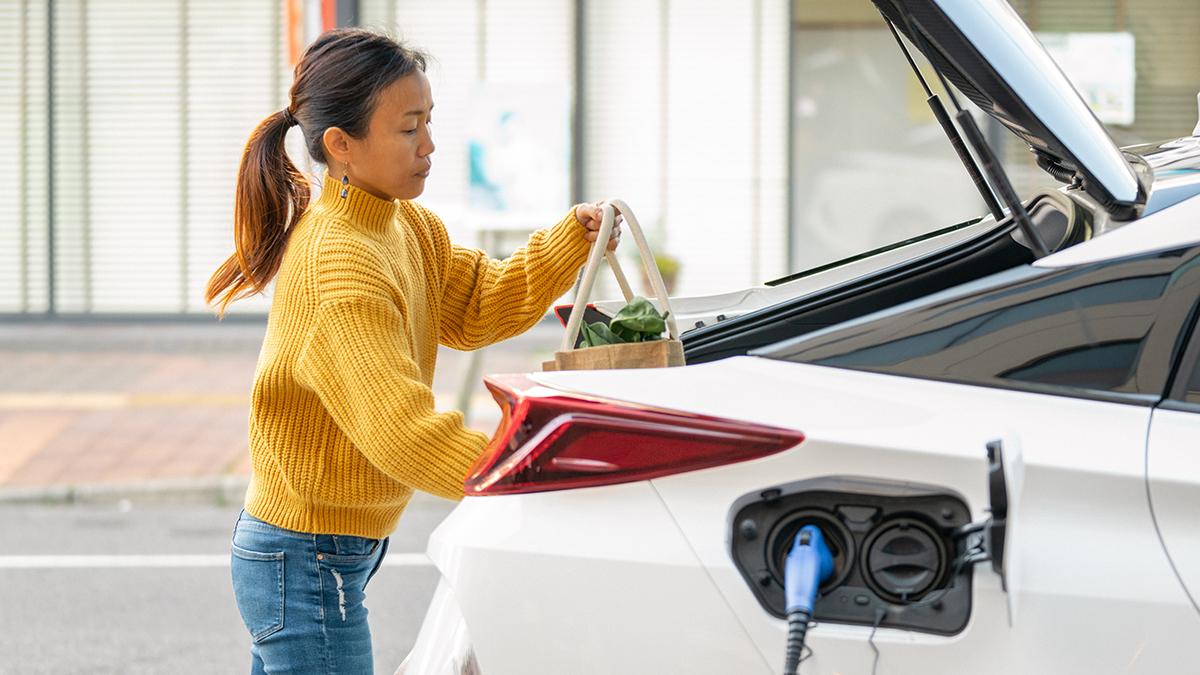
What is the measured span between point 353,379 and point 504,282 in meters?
0.67

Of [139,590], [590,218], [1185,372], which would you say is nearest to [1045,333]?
[1185,372]

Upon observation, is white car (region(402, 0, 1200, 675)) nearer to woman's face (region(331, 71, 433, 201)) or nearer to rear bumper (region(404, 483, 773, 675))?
rear bumper (region(404, 483, 773, 675))

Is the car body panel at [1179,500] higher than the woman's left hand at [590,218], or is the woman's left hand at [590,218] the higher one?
the woman's left hand at [590,218]

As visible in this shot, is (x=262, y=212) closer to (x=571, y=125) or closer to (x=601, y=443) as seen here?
(x=601, y=443)

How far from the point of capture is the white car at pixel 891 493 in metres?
1.88

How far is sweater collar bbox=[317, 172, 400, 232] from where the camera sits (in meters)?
2.35

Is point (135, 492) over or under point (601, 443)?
under

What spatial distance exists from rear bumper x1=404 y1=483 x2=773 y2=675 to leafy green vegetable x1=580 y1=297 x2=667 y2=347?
0.31m

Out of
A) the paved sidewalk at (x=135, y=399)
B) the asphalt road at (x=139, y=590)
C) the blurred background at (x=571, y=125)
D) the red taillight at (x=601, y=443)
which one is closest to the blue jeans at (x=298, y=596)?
the red taillight at (x=601, y=443)

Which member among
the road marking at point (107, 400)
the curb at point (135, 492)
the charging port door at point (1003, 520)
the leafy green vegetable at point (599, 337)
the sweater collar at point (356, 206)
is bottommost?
the curb at point (135, 492)

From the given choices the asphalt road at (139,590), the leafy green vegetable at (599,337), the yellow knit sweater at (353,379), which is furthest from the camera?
the asphalt road at (139,590)

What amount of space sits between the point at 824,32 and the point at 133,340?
6000 mm

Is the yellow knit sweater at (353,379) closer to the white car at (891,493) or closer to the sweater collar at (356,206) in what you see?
the sweater collar at (356,206)

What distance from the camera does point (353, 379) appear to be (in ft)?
7.02
